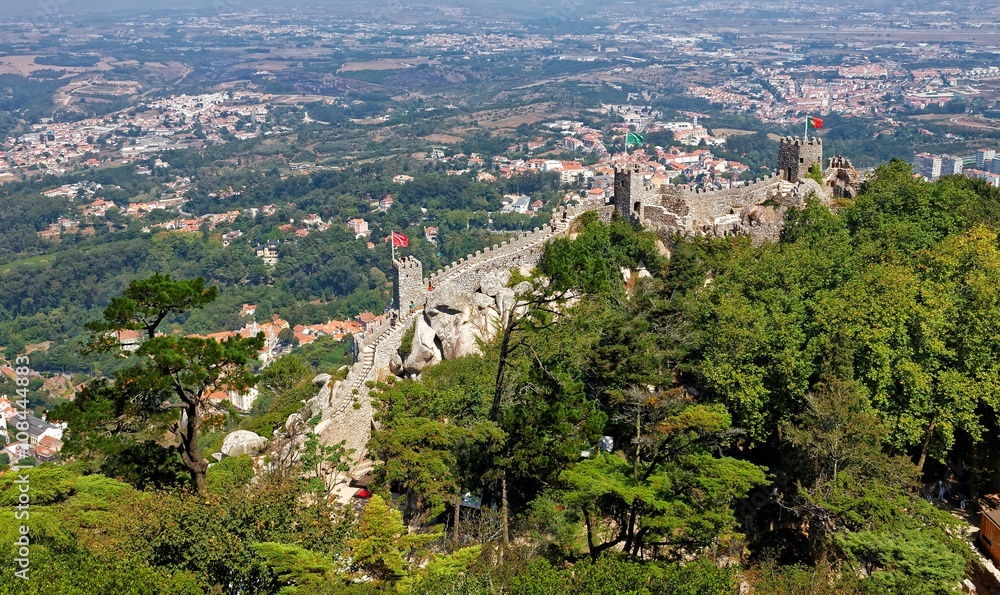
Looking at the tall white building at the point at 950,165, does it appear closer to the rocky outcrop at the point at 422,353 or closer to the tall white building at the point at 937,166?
the tall white building at the point at 937,166

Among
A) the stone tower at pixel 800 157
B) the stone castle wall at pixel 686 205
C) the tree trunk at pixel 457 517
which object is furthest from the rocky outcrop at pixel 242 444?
the stone tower at pixel 800 157

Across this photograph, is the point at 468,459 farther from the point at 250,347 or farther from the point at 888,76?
the point at 888,76

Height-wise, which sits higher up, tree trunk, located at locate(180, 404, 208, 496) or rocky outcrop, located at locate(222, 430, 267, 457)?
tree trunk, located at locate(180, 404, 208, 496)

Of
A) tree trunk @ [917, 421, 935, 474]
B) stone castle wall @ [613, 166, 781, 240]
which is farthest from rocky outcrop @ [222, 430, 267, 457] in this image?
tree trunk @ [917, 421, 935, 474]

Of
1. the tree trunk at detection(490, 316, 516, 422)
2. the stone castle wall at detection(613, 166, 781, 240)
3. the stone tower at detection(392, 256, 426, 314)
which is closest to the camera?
the tree trunk at detection(490, 316, 516, 422)

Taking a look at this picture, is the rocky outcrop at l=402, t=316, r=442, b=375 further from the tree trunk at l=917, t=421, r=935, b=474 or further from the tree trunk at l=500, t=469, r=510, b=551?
the tree trunk at l=917, t=421, r=935, b=474

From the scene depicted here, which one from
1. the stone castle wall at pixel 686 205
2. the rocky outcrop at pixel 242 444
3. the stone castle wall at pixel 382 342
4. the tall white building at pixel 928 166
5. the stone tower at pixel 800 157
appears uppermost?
the stone tower at pixel 800 157

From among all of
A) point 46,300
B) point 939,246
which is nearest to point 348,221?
point 46,300

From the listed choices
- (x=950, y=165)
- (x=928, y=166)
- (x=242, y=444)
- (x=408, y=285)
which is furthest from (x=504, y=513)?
(x=950, y=165)
